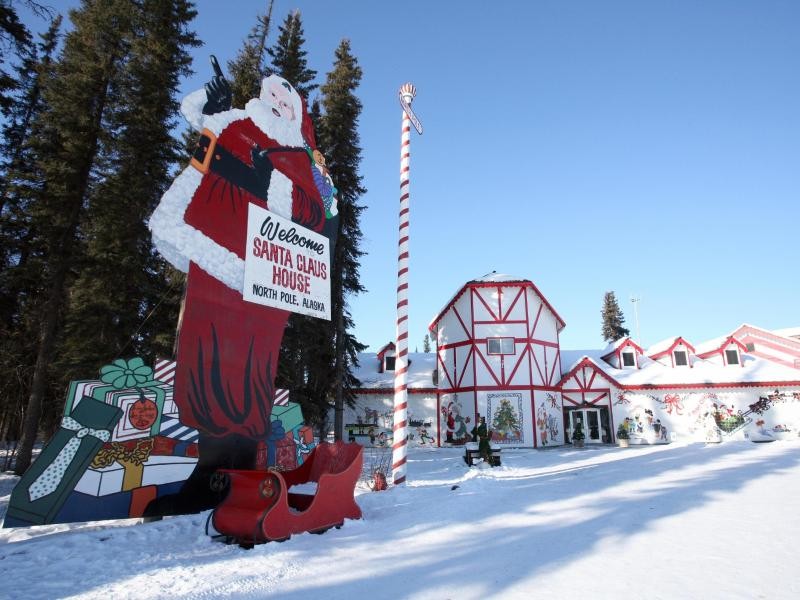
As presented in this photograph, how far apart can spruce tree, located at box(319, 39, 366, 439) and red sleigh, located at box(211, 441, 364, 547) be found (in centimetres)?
1171

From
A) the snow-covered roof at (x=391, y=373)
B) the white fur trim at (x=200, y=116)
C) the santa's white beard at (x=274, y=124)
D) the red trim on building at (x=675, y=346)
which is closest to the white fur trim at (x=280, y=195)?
the santa's white beard at (x=274, y=124)

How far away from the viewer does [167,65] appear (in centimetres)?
1600

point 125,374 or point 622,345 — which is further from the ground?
point 622,345

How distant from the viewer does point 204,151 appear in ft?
25.6

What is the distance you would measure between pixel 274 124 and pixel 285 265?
2.89m

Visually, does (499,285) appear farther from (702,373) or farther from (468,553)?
(468,553)

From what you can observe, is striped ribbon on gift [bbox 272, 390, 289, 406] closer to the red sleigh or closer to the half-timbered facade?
the red sleigh

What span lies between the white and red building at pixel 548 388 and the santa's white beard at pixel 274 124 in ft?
53.9

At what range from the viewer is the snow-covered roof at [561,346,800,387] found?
80.4 feet

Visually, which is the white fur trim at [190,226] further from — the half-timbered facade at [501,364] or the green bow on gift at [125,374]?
the half-timbered facade at [501,364]

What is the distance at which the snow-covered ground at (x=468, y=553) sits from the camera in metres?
4.22

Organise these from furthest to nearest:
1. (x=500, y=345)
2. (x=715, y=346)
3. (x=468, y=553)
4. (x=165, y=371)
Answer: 1. (x=715, y=346)
2. (x=500, y=345)
3. (x=165, y=371)
4. (x=468, y=553)

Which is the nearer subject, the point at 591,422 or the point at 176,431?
the point at 176,431

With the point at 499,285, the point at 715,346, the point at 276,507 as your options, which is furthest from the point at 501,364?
the point at 276,507
